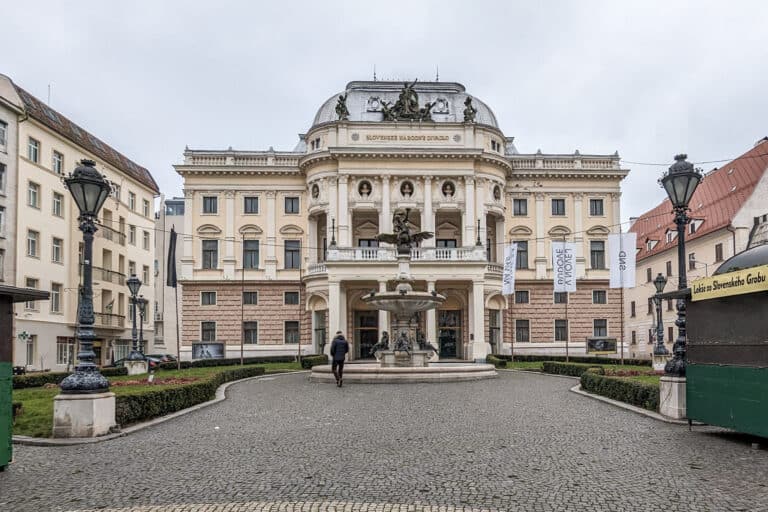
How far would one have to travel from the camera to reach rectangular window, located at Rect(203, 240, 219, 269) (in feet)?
163

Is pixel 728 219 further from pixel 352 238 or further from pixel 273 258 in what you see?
pixel 273 258

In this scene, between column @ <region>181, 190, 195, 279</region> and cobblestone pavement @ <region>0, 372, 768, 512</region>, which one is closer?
cobblestone pavement @ <region>0, 372, 768, 512</region>

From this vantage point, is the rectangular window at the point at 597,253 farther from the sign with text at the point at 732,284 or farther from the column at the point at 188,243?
the sign with text at the point at 732,284

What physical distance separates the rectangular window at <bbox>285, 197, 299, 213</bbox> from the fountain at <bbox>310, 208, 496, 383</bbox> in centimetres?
2091

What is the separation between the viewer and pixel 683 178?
13.8 m

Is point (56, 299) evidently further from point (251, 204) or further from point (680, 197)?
point (680, 197)

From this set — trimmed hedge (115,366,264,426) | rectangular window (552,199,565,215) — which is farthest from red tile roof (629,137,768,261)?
trimmed hedge (115,366,264,426)

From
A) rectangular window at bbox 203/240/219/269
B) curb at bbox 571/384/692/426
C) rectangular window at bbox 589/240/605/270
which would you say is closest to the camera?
curb at bbox 571/384/692/426

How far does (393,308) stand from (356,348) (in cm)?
2009

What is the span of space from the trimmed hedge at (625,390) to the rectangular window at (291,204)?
1291 inches

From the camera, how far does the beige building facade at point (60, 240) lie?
39.0 metres

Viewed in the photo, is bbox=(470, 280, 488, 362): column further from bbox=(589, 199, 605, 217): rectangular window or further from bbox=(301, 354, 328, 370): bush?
bbox=(589, 199, 605, 217): rectangular window

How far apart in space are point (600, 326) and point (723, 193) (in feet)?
41.7

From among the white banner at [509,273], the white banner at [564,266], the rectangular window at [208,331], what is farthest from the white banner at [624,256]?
the rectangular window at [208,331]
